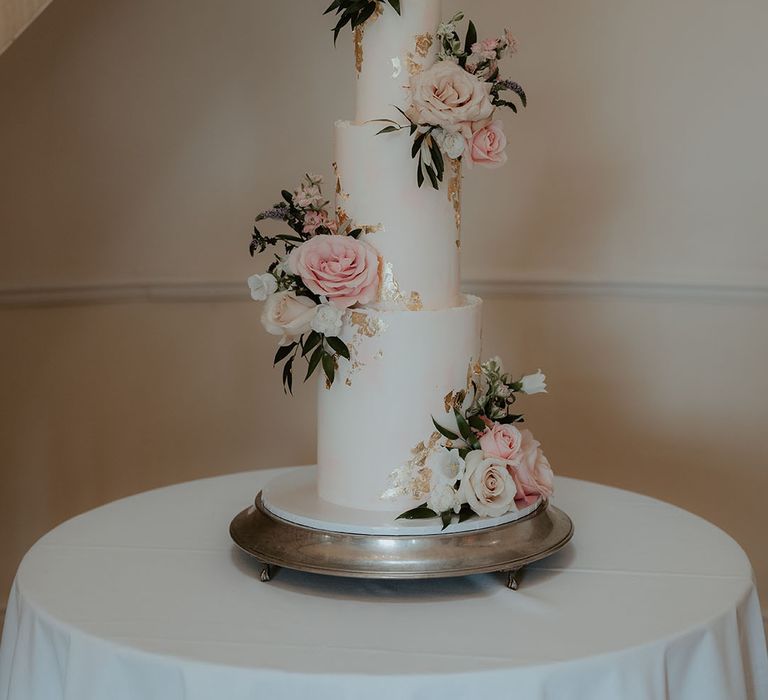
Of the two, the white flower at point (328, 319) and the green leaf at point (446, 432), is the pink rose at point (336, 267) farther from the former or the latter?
the green leaf at point (446, 432)

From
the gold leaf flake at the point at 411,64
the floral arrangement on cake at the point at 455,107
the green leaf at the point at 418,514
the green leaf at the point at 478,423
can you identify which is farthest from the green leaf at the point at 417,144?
the green leaf at the point at 418,514

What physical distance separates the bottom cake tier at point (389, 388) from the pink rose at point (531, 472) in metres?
0.16

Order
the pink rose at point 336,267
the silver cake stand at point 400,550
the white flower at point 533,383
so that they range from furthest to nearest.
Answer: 1. the white flower at point 533,383
2. the pink rose at point 336,267
3. the silver cake stand at point 400,550

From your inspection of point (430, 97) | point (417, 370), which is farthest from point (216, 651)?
point (430, 97)

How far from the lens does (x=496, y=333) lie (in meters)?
4.02

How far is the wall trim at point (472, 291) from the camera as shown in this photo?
12.3ft

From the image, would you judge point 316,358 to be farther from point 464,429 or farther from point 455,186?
point 455,186

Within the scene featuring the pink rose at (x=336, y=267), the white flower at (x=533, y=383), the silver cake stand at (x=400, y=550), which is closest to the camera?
the silver cake stand at (x=400, y=550)

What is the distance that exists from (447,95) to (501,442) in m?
0.61

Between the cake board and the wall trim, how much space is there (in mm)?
1937

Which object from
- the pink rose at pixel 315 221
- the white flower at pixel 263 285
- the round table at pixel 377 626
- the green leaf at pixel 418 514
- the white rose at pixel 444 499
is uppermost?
the pink rose at pixel 315 221

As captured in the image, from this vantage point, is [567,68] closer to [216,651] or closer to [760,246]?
[760,246]

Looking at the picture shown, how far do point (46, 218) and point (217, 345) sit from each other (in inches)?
29.0

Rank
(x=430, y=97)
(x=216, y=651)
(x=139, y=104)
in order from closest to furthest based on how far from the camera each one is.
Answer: (x=216, y=651) → (x=430, y=97) → (x=139, y=104)
